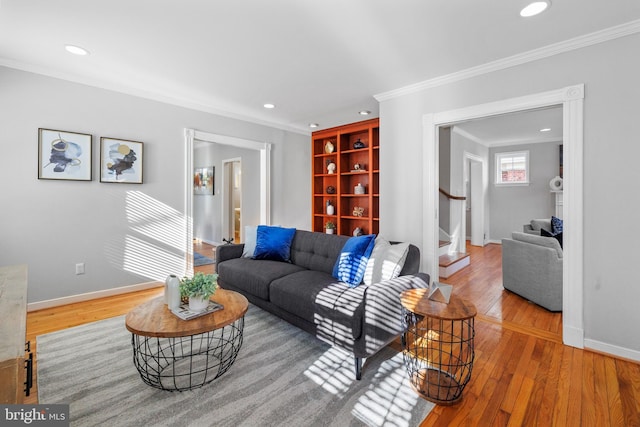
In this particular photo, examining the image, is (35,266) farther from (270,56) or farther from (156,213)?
(270,56)

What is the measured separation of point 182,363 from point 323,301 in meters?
1.10

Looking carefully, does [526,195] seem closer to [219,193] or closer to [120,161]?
[219,193]

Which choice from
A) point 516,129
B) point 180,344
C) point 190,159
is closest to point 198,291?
point 180,344

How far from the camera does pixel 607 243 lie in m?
2.28

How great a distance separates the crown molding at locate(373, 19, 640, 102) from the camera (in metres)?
2.19

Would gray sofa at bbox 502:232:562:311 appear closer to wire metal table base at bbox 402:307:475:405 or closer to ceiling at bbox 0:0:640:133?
wire metal table base at bbox 402:307:475:405

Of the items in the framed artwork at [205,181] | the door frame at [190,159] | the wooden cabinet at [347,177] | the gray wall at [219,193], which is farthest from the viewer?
the framed artwork at [205,181]

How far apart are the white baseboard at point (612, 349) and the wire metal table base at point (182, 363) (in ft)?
9.03

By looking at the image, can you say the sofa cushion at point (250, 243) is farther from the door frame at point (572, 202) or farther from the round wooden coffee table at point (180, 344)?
the door frame at point (572, 202)

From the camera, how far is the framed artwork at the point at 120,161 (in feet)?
11.0

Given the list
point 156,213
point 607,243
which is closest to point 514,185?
point 607,243

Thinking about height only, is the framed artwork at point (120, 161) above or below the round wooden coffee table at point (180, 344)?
above

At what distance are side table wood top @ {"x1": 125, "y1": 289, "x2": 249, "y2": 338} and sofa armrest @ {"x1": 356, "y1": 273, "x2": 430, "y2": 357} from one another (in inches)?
33.1

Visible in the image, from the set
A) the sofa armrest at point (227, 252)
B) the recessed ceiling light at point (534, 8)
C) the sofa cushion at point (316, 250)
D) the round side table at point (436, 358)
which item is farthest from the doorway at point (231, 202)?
the recessed ceiling light at point (534, 8)
